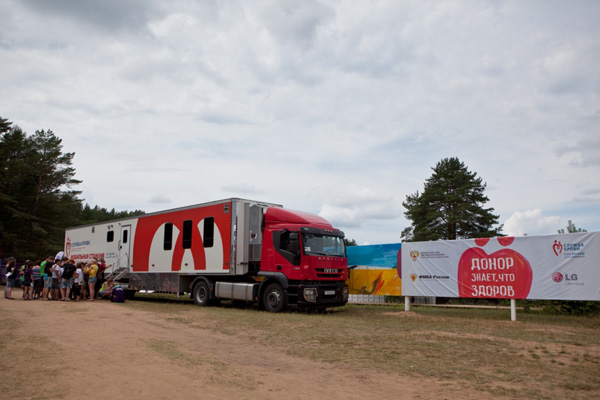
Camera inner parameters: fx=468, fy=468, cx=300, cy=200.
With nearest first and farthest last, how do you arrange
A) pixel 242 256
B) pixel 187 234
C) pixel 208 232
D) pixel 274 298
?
pixel 274 298 → pixel 242 256 → pixel 208 232 → pixel 187 234

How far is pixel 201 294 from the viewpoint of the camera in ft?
57.7

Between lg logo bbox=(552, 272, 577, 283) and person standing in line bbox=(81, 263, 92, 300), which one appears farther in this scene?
person standing in line bbox=(81, 263, 92, 300)

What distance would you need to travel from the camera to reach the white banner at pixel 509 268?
39.3 feet

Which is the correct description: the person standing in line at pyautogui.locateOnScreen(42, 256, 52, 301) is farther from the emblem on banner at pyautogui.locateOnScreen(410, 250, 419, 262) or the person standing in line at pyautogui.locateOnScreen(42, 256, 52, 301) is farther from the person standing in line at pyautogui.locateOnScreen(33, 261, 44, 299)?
the emblem on banner at pyautogui.locateOnScreen(410, 250, 419, 262)

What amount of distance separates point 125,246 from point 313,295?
410 inches

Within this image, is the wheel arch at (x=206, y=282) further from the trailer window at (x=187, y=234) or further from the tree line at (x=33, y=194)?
the tree line at (x=33, y=194)

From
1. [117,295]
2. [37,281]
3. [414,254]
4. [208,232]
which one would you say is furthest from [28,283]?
[414,254]

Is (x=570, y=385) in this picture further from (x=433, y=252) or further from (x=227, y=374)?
(x=433, y=252)

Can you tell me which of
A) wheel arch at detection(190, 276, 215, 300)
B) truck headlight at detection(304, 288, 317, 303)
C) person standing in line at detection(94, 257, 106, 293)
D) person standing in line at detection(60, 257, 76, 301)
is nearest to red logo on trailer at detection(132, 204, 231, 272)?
wheel arch at detection(190, 276, 215, 300)

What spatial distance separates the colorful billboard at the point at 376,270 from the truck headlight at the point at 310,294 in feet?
9.79

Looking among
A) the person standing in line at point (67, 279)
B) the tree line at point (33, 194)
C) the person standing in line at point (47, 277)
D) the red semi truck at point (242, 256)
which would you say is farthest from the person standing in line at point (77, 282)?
the tree line at point (33, 194)

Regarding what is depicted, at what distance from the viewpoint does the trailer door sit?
20.6 meters

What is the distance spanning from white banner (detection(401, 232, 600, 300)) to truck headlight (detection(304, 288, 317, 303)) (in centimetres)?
305

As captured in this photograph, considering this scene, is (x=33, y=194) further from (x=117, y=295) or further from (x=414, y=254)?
(x=414, y=254)
